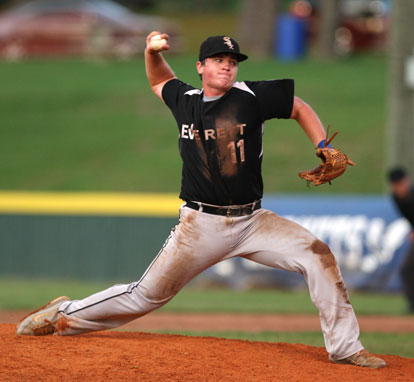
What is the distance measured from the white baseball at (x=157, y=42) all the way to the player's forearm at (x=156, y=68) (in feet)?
0.29

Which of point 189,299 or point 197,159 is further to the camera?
point 189,299

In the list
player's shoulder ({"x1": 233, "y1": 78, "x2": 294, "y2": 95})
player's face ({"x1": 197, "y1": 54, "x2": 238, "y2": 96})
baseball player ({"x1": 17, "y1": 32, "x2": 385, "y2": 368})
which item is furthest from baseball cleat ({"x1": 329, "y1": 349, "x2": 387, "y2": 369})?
player's face ({"x1": 197, "y1": 54, "x2": 238, "y2": 96})

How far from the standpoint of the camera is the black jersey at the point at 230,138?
5.83 m

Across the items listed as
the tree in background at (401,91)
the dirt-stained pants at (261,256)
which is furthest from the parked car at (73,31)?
the dirt-stained pants at (261,256)

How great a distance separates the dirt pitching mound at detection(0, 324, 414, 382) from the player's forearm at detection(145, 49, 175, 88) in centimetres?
187

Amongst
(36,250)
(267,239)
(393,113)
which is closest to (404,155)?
(393,113)

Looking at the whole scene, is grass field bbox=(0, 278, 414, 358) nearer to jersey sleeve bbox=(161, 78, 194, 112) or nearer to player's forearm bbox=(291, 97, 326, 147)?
jersey sleeve bbox=(161, 78, 194, 112)

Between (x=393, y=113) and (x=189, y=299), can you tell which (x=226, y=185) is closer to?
(x=189, y=299)

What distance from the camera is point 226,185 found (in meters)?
5.86

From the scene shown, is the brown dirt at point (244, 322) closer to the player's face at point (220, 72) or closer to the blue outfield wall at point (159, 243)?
the blue outfield wall at point (159, 243)

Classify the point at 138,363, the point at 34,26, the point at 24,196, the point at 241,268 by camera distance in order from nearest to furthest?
the point at 138,363 → the point at 241,268 → the point at 24,196 → the point at 34,26

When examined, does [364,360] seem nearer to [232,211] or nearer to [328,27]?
[232,211]

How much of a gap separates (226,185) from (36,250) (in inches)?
378

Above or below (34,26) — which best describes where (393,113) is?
below
